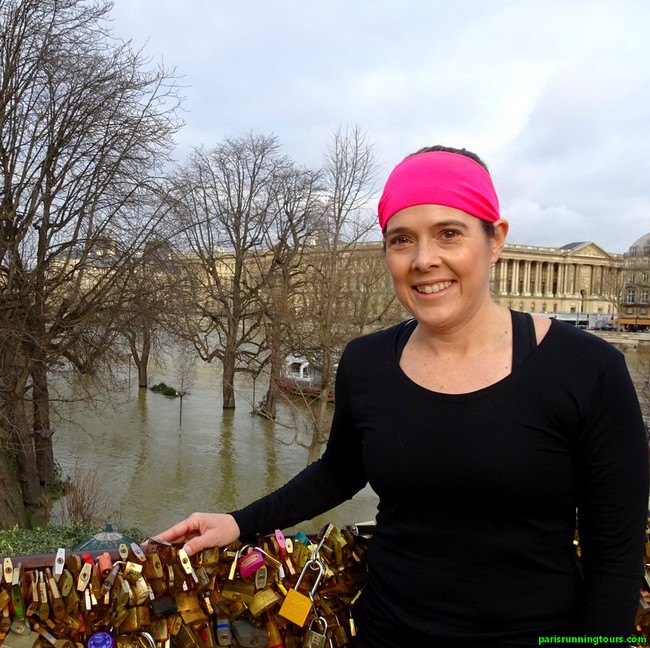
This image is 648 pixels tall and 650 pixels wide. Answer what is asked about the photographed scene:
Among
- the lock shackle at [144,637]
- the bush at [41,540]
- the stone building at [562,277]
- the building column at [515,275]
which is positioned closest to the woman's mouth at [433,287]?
the lock shackle at [144,637]

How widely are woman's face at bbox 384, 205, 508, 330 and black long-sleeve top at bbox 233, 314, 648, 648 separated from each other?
0.21 meters

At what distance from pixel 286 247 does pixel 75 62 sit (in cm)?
1551

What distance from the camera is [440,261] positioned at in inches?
60.7

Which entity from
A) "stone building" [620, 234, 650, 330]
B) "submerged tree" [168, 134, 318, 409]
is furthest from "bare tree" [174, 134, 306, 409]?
"stone building" [620, 234, 650, 330]

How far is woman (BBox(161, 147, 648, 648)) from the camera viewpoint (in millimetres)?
1401

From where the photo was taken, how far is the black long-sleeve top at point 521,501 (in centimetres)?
139

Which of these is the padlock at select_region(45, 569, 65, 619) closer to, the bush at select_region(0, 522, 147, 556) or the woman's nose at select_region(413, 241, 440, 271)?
the woman's nose at select_region(413, 241, 440, 271)

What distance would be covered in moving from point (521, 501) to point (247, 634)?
3.11 feet

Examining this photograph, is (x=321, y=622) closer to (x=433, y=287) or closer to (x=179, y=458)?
(x=433, y=287)

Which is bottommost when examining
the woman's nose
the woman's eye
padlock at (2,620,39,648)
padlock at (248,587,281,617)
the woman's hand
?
padlock at (2,620,39,648)

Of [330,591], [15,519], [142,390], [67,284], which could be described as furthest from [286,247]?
[330,591]

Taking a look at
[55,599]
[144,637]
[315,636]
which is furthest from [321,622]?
[55,599]

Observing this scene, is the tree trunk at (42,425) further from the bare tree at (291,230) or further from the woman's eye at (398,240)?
the woman's eye at (398,240)

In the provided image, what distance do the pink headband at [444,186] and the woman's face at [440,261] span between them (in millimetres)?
19
